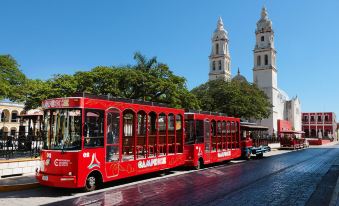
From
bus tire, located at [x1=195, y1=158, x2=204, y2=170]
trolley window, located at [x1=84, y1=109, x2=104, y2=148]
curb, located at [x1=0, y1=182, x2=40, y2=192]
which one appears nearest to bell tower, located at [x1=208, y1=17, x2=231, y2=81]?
bus tire, located at [x1=195, y1=158, x2=204, y2=170]

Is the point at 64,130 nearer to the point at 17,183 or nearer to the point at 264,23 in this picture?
the point at 17,183

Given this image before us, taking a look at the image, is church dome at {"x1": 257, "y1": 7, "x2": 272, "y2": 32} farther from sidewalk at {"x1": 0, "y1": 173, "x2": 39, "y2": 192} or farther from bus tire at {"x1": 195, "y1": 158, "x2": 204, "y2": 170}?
sidewalk at {"x1": 0, "y1": 173, "x2": 39, "y2": 192}

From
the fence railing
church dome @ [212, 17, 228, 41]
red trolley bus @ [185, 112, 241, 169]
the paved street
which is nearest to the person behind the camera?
the paved street

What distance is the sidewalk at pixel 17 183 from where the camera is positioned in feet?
35.8

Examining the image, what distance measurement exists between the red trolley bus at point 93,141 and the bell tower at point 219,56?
75862mm

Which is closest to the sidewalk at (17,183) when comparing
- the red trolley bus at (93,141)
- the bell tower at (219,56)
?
the red trolley bus at (93,141)

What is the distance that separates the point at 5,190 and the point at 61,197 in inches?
89.8

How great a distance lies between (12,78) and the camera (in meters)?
28.8

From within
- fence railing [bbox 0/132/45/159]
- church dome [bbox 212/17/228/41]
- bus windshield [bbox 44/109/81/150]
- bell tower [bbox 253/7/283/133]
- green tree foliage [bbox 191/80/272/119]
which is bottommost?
fence railing [bbox 0/132/45/159]

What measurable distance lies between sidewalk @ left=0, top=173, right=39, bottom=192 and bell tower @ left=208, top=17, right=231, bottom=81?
256ft

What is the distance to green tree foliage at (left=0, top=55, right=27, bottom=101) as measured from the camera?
90.0 ft

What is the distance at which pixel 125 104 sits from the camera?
12727 millimetres

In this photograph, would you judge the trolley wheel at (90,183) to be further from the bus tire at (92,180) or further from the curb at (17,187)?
the curb at (17,187)

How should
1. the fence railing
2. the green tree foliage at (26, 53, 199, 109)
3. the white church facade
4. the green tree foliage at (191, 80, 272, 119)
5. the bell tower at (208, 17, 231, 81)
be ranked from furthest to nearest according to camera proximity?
the bell tower at (208, 17, 231, 81), the white church facade, the green tree foliage at (191, 80, 272, 119), the green tree foliage at (26, 53, 199, 109), the fence railing
